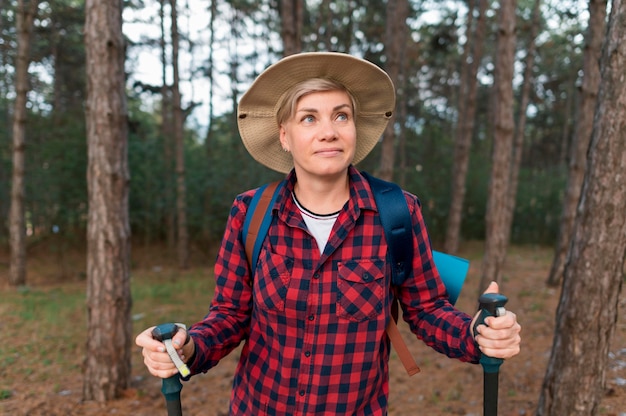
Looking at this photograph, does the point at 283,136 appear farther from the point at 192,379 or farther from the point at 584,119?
the point at 584,119

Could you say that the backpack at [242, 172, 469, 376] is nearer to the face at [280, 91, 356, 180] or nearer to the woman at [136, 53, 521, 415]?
the woman at [136, 53, 521, 415]

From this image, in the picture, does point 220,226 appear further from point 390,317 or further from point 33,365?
point 390,317

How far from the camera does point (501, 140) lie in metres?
7.16

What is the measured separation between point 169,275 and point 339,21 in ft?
42.9

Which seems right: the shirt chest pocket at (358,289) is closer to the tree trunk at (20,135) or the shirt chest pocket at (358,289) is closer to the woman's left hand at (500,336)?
the woman's left hand at (500,336)

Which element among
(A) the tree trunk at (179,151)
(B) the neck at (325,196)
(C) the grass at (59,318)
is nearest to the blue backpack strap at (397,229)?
(B) the neck at (325,196)

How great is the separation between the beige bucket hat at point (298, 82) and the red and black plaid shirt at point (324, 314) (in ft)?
1.20

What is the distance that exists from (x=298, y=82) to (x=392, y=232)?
742mm

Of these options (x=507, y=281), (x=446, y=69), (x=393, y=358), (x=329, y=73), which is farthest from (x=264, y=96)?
(x=446, y=69)

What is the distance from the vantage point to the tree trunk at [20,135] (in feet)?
31.4

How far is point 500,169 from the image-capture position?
743 cm

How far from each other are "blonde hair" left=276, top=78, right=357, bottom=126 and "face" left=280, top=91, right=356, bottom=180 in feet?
0.05

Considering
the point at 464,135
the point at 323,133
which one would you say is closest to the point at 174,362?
the point at 323,133

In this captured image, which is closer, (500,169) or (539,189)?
(500,169)
